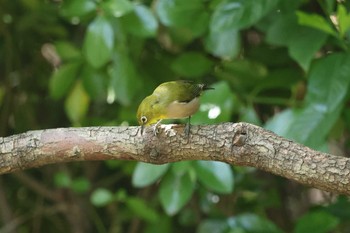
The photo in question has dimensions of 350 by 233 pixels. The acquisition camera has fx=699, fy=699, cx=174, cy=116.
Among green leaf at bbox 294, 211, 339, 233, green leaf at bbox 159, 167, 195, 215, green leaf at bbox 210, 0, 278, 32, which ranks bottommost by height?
green leaf at bbox 294, 211, 339, 233

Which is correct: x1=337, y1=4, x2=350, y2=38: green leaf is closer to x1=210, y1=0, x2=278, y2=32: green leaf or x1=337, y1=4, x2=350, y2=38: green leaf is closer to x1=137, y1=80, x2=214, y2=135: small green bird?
x1=210, y1=0, x2=278, y2=32: green leaf

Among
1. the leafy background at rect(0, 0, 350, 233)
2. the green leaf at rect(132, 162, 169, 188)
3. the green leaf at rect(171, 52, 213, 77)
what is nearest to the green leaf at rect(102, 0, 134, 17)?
the leafy background at rect(0, 0, 350, 233)

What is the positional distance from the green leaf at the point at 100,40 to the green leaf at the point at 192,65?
0.25 m

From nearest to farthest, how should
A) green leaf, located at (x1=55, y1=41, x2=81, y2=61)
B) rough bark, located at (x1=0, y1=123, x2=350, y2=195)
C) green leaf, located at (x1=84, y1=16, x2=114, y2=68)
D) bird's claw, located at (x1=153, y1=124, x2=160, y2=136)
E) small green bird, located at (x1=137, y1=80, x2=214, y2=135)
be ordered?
1. rough bark, located at (x1=0, y1=123, x2=350, y2=195)
2. bird's claw, located at (x1=153, y1=124, x2=160, y2=136)
3. small green bird, located at (x1=137, y1=80, x2=214, y2=135)
4. green leaf, located at (x1=84, y1=16, x2=114, y2=68)
5. green leaf, located at (x1=55, y1=41, x2=81, y2=61)

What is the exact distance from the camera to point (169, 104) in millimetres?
1384

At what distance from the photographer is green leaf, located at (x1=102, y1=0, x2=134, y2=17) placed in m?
1.62

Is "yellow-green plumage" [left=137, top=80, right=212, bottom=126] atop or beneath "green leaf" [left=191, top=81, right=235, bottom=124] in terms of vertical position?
atop

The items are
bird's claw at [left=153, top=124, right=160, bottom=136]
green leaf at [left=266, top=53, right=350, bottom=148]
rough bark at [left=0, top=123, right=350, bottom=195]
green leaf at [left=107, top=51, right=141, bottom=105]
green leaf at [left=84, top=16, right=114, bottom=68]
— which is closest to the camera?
rough bark at [left=0, top=123, right=350, bottom=195]

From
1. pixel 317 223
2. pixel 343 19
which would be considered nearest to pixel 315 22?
pixel 343 19

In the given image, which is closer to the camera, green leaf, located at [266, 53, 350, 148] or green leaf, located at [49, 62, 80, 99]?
green leaf, located at [266, 53, 350, 148]

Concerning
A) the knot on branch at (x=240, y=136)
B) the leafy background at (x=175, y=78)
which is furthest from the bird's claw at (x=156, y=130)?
the leafy background at (x=175, y=78)

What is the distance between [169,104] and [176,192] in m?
0.40

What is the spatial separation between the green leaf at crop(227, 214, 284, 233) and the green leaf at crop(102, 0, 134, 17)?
638mm

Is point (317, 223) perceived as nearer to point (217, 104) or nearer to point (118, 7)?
point (217, 104)
